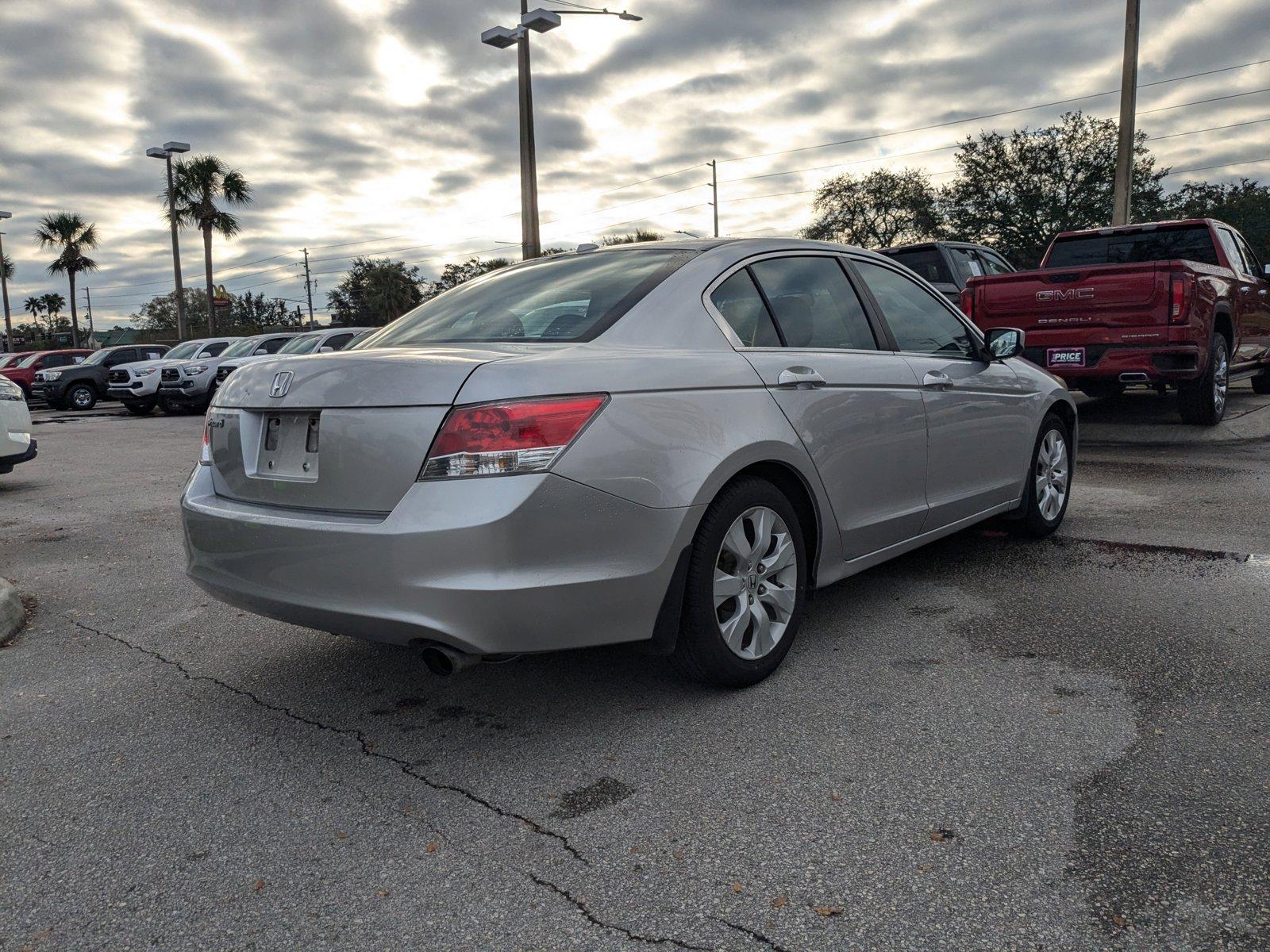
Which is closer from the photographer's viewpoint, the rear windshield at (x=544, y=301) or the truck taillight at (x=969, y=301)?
the rear windshield at (x=544, y=301)

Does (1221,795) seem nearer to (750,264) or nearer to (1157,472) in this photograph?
(750,264)

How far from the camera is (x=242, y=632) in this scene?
14.1ft

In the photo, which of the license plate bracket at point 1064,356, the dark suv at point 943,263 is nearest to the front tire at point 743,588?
the license plate bracket at point 1064,356

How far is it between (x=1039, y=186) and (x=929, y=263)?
39.6m

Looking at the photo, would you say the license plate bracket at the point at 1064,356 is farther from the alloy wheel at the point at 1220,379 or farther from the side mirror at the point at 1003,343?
the side mirror at the point at 1003,343

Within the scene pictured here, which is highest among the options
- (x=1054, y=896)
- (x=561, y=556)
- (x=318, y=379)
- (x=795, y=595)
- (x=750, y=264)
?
(x=750, y=264)

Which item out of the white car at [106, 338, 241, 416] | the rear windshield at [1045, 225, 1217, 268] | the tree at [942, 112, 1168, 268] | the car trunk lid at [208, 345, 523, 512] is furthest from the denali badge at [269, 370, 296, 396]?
the tree at [942, 112, 1168, 268]

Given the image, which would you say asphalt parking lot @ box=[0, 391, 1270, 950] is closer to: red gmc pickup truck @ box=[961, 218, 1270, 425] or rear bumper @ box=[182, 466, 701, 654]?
rear bumper @ box=[182, 466, 701, 654]

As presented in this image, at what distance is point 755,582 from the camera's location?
11.1 ft

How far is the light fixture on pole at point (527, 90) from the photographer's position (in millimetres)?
14984

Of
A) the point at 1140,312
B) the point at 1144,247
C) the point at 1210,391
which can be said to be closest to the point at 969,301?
the point at 1140,312

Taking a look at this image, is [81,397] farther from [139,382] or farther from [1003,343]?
[1003,343]

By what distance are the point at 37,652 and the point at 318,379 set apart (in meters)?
2.13

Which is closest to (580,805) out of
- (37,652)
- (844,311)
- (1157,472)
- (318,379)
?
(318,379)
